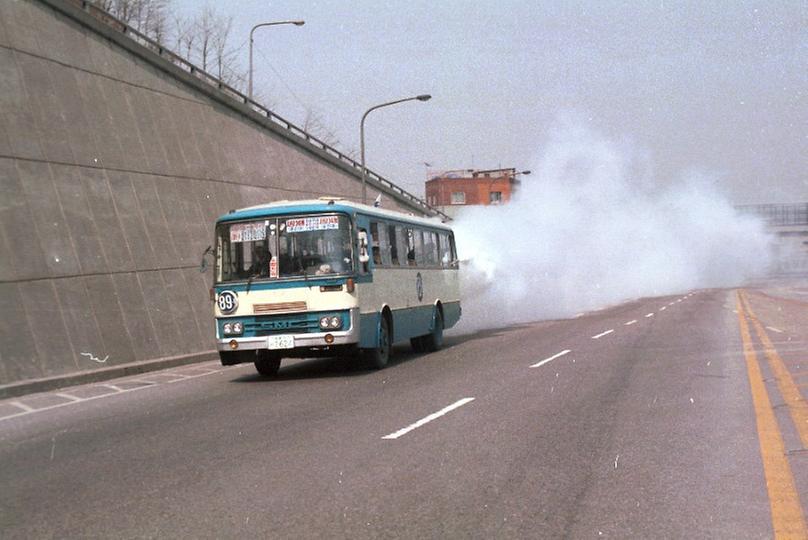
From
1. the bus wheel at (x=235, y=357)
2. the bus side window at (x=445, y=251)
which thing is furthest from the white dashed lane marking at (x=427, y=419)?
the bus side window at (x=445, y=251)

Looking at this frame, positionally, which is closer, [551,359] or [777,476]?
[777,476]

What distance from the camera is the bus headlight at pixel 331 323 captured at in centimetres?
1388

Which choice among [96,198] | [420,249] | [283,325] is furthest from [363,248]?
[96,198]

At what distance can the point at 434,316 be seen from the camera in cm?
1961

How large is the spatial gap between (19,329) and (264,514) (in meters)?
10.9

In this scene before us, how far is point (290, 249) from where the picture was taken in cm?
1420

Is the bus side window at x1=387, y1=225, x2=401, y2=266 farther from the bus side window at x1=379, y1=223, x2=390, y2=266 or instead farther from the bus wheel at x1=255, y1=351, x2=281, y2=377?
the bus wheel at x1=255, y1=351, x2=281, y2=377

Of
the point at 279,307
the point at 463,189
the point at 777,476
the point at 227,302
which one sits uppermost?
the point at 463,189

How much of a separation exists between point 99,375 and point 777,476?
39.9ft

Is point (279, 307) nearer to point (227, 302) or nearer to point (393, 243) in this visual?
point (227, 302)

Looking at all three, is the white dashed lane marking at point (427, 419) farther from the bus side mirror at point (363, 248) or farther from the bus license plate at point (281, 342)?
the bus side mirror at point (363, 248)

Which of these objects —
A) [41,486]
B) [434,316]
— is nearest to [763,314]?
[434,316]

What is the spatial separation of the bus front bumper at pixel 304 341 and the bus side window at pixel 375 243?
1743 mm

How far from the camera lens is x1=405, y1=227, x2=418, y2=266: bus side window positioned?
1797cm
